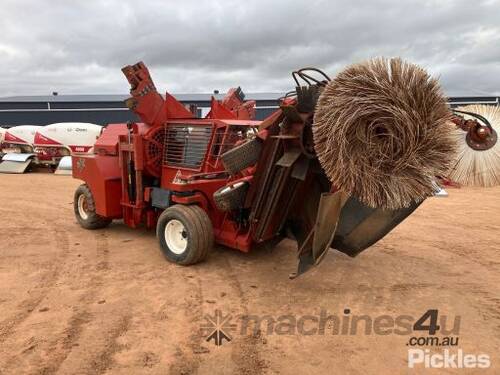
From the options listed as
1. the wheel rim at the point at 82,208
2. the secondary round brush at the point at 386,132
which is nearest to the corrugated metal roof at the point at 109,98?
the wheel rim at the point at 82,208

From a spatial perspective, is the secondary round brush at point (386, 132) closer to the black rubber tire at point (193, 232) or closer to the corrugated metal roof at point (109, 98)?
the black rubber tire at point (193, 232)

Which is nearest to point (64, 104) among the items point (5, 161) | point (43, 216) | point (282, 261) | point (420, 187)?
point (5, 161)

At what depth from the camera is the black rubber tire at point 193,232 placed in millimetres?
5141

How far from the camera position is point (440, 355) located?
336 centimetres

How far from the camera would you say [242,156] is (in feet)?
14.4

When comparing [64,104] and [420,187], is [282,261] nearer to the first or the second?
[420,187]

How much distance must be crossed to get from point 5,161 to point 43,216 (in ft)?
35.6

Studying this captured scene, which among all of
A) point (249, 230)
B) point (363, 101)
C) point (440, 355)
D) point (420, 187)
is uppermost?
point (363, 101)

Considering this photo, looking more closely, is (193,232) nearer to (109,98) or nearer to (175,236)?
(175,236)

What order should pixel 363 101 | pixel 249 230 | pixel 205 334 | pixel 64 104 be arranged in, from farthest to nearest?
1. pixel 64 104
2. pixel 249 230
3. pixel 205 334
4. pixel 363 101

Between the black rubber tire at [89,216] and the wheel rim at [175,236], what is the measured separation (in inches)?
79.8

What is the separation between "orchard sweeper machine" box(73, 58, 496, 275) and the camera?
3158 mm

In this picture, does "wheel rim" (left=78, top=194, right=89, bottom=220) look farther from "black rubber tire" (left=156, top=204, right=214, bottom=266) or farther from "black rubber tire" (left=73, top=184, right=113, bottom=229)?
"black rubber tire" (left=156, top=204, right=214, bottom=266)

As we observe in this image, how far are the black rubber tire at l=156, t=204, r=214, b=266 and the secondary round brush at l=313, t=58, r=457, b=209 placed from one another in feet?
7.24
